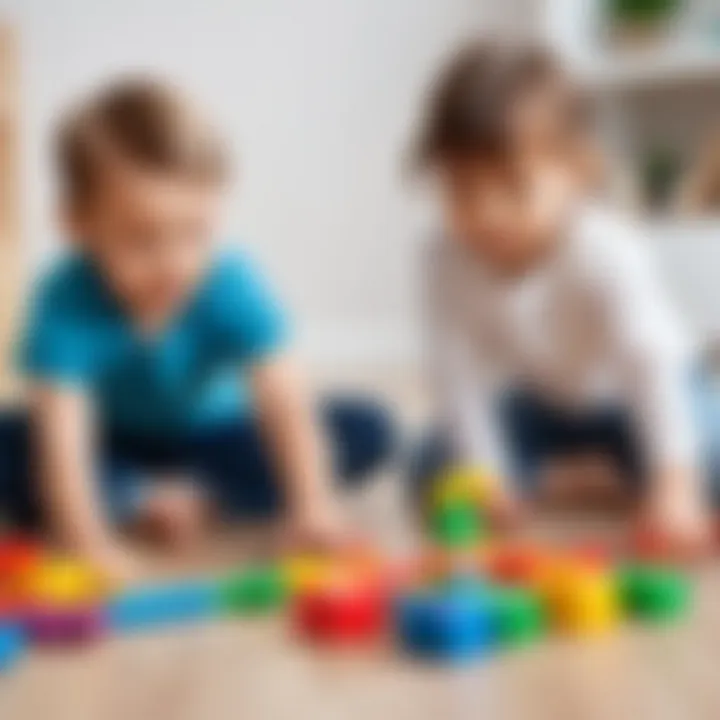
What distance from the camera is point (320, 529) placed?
3.40ft

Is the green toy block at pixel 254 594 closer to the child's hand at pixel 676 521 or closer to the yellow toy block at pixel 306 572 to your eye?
the yellow toy block at pixel 306 572

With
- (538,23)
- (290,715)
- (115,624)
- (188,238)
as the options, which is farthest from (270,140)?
(290,715)

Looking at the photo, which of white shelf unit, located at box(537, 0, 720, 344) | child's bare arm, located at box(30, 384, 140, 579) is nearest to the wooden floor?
child's bare arm, located at box(30, 384, 140, 579)

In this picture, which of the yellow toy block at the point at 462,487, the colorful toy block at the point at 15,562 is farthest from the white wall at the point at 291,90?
the colorful toy block at the point at 15,562

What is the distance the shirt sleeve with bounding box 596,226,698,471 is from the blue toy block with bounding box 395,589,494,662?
0.32 meters

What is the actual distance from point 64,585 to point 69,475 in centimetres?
19

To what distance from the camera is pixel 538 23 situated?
6.26 feet

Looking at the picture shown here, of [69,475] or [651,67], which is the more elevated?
[651,67]

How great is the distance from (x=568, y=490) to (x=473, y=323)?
152mm

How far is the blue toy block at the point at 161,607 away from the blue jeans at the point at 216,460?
0.79 ft

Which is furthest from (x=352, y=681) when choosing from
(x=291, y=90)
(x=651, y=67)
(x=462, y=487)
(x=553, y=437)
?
(x=291, y=90)

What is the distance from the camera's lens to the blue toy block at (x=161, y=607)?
0.82 m

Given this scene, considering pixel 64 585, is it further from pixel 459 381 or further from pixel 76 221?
pixel 459 381

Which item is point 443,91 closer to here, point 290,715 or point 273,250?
point 290,715
